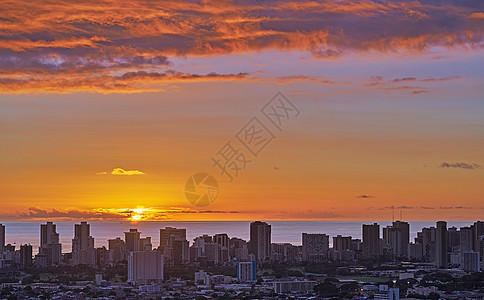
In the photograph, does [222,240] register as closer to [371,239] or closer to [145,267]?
[371,239]

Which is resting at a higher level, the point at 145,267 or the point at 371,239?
the point at 371,239

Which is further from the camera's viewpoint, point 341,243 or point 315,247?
point 341,243

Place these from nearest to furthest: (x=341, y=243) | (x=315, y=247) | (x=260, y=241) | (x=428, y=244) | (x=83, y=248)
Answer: (x=83, y=248)
(x=260, y=241)
(x=428, y=244)
(x=315, y=247)
(x=341, y=243)

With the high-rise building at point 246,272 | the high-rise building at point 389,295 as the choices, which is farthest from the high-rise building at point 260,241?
the high-rise building at point 389,295

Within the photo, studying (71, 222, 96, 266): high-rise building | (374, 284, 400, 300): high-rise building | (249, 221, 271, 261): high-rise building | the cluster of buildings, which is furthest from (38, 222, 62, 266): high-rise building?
(374, 284, 400, 300): high-rise building

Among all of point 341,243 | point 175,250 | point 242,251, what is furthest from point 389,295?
point 341,243

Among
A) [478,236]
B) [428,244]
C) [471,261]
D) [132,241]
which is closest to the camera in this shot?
[471,261]
